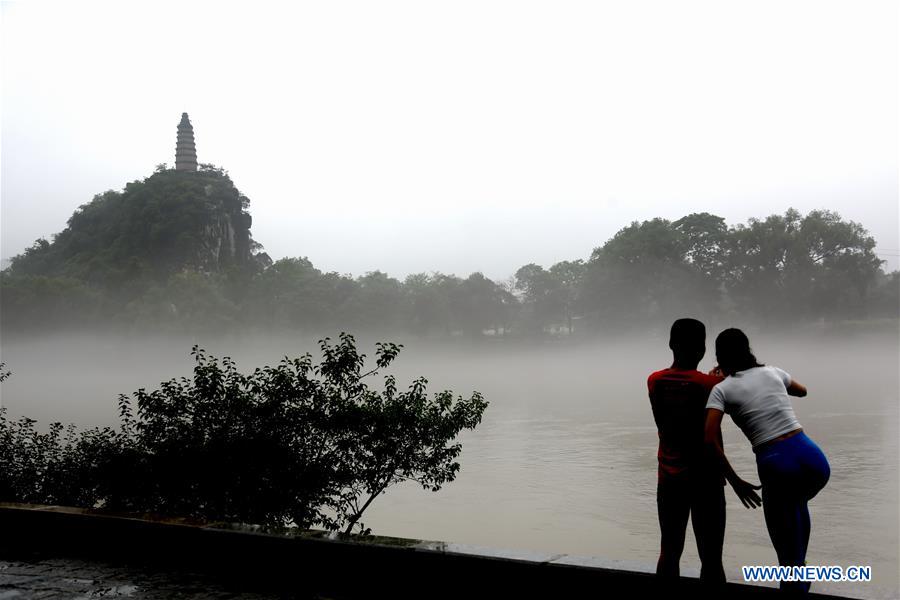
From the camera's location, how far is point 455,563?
369cm

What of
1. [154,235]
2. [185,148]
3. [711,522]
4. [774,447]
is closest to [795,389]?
[774,447]

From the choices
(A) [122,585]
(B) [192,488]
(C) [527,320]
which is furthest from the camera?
(C) [527,320]

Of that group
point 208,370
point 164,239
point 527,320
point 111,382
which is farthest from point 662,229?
point 208,370

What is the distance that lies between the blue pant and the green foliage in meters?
3.90

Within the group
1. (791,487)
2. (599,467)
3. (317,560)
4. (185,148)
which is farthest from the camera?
(185,148)

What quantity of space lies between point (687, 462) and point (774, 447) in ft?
1.14

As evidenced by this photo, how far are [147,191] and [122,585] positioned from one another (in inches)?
3084

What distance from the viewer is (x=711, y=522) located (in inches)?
119

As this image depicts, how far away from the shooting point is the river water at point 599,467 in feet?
34.4

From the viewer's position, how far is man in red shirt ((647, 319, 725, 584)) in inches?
119

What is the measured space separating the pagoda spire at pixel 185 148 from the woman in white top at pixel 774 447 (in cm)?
8700

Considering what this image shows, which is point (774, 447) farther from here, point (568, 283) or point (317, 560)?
Result: point (568, 283)

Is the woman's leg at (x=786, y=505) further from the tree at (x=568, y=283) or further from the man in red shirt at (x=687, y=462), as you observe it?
the tree at (x=568, y=283)

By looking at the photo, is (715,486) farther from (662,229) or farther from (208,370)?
(662,229)
